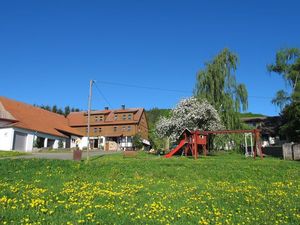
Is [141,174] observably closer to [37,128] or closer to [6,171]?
[6,171]

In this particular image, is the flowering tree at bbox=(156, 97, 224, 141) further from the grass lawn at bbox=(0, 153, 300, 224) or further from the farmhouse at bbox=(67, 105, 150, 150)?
the farmhouse at bbox=(67, 105, 150, 150)

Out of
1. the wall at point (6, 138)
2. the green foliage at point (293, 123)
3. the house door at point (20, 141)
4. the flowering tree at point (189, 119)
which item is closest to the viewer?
the green foliage at point (293, 123)

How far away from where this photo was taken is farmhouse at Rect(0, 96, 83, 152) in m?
43.0

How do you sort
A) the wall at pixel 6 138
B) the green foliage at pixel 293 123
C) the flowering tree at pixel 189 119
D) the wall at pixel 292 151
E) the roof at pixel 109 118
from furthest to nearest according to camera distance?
the roof at pixel 109 118, the wall at pixel 6 138, the flowering tree at pixel 189 119, the green foliage at pixel 293 123, the wall at pixel 292 151

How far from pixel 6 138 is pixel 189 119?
2440 cm

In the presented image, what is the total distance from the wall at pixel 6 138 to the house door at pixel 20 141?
95 cm

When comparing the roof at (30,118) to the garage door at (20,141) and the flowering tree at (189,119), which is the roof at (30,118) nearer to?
the garage door at (20,141)

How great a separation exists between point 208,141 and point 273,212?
101 feet

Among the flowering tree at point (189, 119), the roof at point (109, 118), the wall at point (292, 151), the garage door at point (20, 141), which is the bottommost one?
the wall at point (292, 151)

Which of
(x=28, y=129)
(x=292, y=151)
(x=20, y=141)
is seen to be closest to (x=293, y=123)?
(x=292, y=151)

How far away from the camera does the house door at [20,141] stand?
43628 mm

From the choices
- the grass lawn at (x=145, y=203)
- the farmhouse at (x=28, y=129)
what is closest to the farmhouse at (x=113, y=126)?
the farmhouse at (x=28, y=129)

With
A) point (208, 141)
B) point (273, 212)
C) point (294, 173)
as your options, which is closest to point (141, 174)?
point (294, 173)

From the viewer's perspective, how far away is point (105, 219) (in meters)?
7.16
